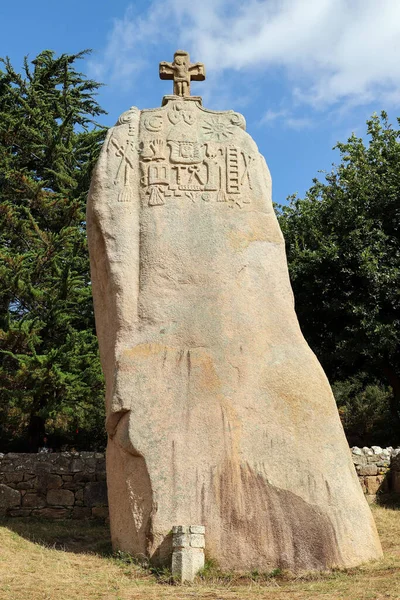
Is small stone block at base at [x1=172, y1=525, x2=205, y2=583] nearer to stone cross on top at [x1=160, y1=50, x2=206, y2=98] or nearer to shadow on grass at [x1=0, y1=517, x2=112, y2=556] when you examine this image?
shadow on grass at [x1=0, y1=517, x2=112, y2=556]

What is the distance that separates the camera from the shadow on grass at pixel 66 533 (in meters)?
8.31

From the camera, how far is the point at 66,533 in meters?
9.64

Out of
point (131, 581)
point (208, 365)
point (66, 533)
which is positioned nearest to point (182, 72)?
point (208, 365)

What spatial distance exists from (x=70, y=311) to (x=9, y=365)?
5.69 ft

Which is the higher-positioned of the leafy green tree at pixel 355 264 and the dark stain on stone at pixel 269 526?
the leafy green tree at pixel 355 264

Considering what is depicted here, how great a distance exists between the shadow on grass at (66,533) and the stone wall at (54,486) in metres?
0.35

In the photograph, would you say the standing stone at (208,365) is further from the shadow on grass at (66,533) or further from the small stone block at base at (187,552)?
the shadow on grass at (66,533)

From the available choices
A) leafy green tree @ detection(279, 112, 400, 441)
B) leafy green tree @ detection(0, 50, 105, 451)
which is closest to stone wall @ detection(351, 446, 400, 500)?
leafy green tree @ detection(279, 112, 400, 441)

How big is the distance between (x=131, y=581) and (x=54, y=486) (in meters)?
5.19

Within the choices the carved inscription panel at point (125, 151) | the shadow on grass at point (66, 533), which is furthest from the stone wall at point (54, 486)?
the carved inscription panel at point (125, 151)

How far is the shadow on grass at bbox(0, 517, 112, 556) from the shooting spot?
8.31 metres

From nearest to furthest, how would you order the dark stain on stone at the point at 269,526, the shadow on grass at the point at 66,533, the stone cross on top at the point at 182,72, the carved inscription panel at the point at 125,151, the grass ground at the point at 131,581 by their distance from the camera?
the grass ground at the point at 131,581 < the dark stain on stone at the point at 269,526 < the carved inscription panel at the point at 125,151 < the shadow on grass at the point at 66,533 < the stone cross on top at the point at 182,72

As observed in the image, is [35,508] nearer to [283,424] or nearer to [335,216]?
[283,424]

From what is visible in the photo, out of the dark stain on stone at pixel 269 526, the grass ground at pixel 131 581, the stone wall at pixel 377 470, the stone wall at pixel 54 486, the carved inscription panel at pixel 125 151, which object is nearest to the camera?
the grass ground at pixel 131 581
